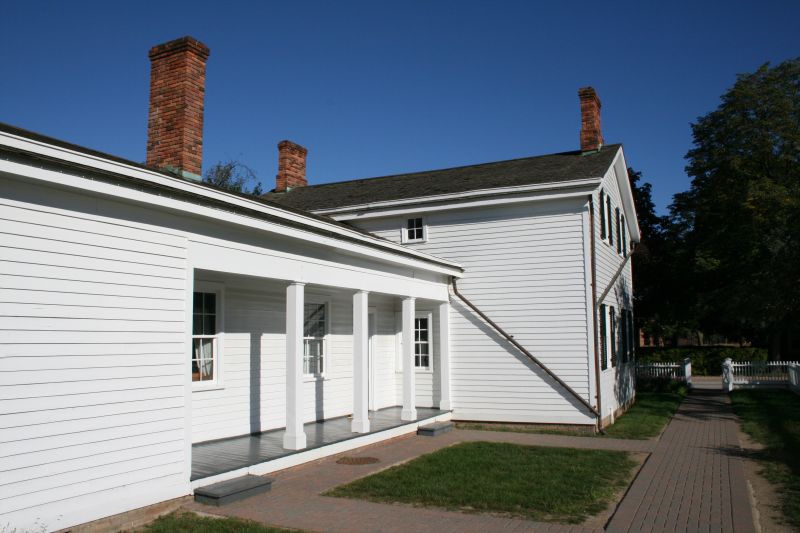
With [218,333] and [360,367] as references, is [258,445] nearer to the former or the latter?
[218,333]

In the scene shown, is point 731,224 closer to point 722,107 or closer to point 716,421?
point 722,107

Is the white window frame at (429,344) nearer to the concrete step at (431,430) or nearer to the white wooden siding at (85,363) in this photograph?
the concrete step at (431,430)

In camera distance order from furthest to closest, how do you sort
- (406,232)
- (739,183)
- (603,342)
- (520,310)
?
(739,183), (406,232), (603,342), (520,310)

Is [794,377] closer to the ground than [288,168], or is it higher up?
closer to the ground

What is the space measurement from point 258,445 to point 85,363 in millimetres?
4013

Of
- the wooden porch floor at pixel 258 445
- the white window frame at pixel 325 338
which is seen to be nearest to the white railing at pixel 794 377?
the wooden porch floor at pixel 258 445

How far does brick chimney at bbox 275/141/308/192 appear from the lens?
21406 millimetres

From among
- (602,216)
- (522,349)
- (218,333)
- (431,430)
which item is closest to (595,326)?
(522,349)

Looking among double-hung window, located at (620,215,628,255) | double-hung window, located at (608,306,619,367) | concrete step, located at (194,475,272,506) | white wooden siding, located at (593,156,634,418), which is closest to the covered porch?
concrete step, located at (194,475,272,506)

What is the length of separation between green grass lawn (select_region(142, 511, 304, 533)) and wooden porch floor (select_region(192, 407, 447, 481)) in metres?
0.79

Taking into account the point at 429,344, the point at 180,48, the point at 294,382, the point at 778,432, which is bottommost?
the point at 778,432

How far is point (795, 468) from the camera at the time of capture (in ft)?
32.6

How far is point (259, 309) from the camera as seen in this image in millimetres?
11438

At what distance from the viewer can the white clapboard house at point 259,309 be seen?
6.22m
